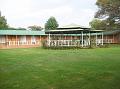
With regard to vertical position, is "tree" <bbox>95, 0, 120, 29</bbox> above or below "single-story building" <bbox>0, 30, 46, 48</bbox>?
above

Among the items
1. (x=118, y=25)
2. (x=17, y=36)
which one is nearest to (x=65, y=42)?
(x=17, y=36)

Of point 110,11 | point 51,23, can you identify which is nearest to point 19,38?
point 110,11

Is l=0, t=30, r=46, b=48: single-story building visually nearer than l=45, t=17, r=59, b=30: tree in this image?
Yes

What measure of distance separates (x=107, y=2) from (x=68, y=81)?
1502 inches

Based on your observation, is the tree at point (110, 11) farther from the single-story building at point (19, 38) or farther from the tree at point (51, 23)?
the tree at point (51, 23)

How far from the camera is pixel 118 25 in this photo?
159 feet

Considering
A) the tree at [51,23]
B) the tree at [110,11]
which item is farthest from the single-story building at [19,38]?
the tree at [51,23]

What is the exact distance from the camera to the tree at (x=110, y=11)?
45.1 meters

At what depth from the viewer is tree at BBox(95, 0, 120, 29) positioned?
148ft

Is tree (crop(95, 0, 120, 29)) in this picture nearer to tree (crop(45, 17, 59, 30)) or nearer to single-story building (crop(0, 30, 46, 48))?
single-story building (crop(0, 30, 46, 48))

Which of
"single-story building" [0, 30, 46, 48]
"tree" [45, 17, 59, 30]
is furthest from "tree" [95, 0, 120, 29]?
"tree" [45, 17, 59, 30]

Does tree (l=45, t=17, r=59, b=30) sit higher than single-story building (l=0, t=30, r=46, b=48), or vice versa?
tree (l=45, t=17, r=59, b=30)

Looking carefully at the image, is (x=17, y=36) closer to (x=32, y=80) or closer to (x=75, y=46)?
(x=75, y=46)

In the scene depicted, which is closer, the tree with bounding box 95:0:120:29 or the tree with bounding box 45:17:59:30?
the tree with bounding box 95:0:120:29
